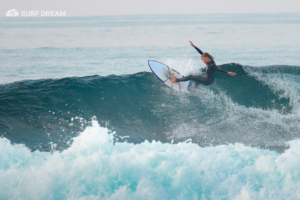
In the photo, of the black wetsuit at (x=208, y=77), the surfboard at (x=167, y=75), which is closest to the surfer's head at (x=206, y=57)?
the black wetsuit at (x=208, y=77)

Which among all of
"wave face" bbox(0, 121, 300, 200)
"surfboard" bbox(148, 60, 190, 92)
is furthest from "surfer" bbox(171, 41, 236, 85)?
"wave face" bbox(0, 121, 300, 200)

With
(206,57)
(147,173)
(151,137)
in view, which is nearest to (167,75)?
(206,57)

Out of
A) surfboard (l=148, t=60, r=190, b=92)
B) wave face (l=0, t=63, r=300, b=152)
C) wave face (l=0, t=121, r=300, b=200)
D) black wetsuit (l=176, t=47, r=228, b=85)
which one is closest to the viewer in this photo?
wave face (l=0, t=121, r=300, b=200)

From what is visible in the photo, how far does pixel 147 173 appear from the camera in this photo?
4.75m

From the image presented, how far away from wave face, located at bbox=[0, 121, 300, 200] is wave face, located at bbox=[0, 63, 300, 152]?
0.87m

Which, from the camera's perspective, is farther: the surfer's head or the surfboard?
the surfboard

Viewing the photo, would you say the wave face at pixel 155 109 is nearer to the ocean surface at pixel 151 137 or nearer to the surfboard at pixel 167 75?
the ocean surface at pixel 151 137

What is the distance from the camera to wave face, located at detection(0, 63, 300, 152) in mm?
6480

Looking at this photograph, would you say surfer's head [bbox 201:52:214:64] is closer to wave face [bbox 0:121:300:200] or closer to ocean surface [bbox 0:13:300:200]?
ocean surface [bbox 0:13:300:200]

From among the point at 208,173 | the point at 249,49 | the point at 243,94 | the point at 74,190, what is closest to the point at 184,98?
the point at 243,94

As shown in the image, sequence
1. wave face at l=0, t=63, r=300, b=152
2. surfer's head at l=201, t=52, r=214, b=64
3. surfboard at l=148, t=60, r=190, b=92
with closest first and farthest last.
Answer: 1. wave face at l=0, t=63, r=300, b=152
2. surfer's head at l=201, t=52, r=214, b=64
3. surfboard at l=148, t=60, r=190, b=92

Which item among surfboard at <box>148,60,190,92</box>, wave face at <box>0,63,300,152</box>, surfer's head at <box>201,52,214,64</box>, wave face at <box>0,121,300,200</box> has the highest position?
surfer's head at <box>201,52,214,64</box>

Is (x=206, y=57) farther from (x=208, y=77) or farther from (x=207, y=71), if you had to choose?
(x=208, y=77)

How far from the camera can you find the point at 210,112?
7320 mm
